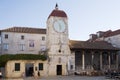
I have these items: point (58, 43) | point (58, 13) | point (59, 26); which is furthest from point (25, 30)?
point (58, 43)

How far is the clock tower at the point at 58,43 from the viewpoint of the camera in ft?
139

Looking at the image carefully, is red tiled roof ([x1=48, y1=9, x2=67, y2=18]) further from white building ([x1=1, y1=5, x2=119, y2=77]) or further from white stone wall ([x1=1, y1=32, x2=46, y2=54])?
white stone wall ([x1=1, y1=32, x2=46, y2=54])

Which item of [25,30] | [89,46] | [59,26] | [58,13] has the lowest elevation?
[89,46]

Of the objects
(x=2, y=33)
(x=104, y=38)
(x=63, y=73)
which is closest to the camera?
(x=63, y=73)

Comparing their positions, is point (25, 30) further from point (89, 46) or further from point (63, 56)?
point (89, 46)

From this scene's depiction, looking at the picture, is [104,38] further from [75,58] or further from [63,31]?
[63,31]

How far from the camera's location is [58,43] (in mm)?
43031

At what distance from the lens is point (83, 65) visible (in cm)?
4469

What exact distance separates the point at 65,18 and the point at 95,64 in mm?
11031

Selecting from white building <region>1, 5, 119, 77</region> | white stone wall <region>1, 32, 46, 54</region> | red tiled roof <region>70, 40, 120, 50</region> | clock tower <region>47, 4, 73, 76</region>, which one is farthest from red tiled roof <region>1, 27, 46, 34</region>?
red tiled roof <region>70, 40, 120, 50</region>

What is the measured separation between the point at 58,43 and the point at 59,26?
2.98 metres

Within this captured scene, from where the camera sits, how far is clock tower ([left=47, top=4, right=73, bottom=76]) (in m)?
42.5

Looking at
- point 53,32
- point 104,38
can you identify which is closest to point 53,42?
point 53,32

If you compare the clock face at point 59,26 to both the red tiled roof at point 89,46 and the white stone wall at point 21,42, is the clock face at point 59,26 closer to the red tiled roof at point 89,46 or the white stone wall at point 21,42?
the red tiled roof at point 89,46
